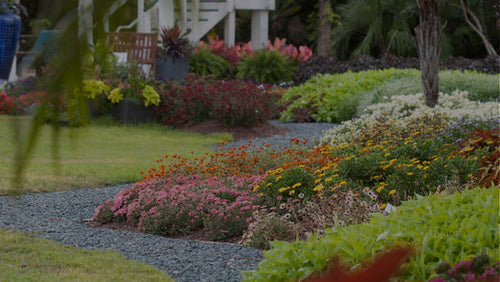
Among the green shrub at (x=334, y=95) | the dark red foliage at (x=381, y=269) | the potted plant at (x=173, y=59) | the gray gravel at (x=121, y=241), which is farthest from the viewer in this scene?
the potted plant at (x=173, y=59)

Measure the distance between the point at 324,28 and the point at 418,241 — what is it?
1673 cm

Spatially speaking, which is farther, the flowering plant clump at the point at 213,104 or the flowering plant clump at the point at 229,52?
the flowering plant clump at the point at 229,52

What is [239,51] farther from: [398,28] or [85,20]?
[85,20]

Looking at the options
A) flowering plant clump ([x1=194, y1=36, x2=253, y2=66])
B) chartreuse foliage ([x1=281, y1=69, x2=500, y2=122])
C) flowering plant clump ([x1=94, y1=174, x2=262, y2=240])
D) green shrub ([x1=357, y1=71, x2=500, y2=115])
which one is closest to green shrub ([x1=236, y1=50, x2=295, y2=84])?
flowering plant clump ([x1=194, y1=36, x2=253, y2=66])

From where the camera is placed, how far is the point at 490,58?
49.0ft

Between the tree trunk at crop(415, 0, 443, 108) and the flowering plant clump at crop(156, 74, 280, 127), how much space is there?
3178mm

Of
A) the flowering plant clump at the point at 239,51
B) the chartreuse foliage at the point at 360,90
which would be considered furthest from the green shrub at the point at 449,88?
the flowering plant clump at the point at 239,51

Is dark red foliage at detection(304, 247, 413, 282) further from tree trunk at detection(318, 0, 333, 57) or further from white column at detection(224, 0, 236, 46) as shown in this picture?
tree trunk at detection(318, 0, 333, 57)

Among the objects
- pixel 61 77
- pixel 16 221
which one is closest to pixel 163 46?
pixel 16 221

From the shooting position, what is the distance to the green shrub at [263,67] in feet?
49.9

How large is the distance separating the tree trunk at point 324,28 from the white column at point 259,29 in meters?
1.78

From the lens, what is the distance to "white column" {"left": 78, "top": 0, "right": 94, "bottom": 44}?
0.67 meters

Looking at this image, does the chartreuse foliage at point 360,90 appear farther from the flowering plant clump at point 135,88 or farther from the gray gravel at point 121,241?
the gray gravel at point 121,241

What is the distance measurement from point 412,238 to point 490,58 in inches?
548
